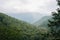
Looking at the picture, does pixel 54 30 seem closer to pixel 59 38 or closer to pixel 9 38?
pixel 59 38

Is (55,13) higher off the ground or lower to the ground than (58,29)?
higher

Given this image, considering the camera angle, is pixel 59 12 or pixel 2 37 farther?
pixel 2 37

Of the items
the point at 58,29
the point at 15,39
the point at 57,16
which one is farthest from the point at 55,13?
the point at 15,39

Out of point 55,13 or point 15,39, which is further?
point 15,39

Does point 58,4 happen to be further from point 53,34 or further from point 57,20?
point 53,34

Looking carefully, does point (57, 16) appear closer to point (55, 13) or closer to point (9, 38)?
point (55, 13)

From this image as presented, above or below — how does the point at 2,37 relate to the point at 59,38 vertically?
below

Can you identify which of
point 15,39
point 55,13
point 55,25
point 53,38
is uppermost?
point 55,13

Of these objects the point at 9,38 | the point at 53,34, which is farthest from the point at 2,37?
the point at 53,34

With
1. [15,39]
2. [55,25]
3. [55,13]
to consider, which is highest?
[55,13]
